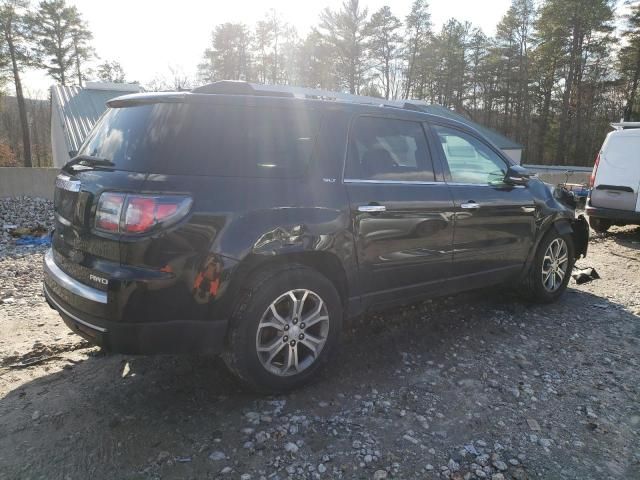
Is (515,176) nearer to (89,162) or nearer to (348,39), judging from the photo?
(89,162)

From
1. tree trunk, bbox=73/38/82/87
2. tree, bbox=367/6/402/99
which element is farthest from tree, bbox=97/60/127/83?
tree, bbox=367/6/402/99

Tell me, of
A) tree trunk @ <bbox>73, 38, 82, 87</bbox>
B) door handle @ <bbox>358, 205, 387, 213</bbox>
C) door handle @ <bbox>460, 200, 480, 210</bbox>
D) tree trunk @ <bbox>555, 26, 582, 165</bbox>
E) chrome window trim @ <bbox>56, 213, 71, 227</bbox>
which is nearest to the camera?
chrome window trim @ <bbox>56, 213, 71, 227</bbox>

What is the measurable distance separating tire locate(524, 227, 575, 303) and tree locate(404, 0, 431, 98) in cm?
3749

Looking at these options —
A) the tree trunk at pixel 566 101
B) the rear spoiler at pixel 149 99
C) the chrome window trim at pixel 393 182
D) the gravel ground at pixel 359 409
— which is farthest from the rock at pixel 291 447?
the tree trunk at pixel 566 101

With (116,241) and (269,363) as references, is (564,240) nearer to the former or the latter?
(269,363)

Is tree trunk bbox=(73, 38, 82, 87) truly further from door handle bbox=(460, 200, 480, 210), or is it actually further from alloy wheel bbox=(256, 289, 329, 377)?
alloy wheel bbox=(256, 289, 329, 377)

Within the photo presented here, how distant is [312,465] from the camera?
2.37 metres

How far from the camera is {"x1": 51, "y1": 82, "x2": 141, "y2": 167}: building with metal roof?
21984 mm

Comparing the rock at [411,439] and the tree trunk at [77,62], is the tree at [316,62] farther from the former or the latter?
the rock at [411,439]

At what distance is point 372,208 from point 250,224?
0.94 meters

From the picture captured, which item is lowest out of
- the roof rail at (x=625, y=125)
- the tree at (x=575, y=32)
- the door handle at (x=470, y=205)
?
the door handle at (x=470, y=205)

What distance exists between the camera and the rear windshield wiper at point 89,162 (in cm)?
271

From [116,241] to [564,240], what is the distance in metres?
4.44

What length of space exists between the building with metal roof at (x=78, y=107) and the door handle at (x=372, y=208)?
21652 mm
